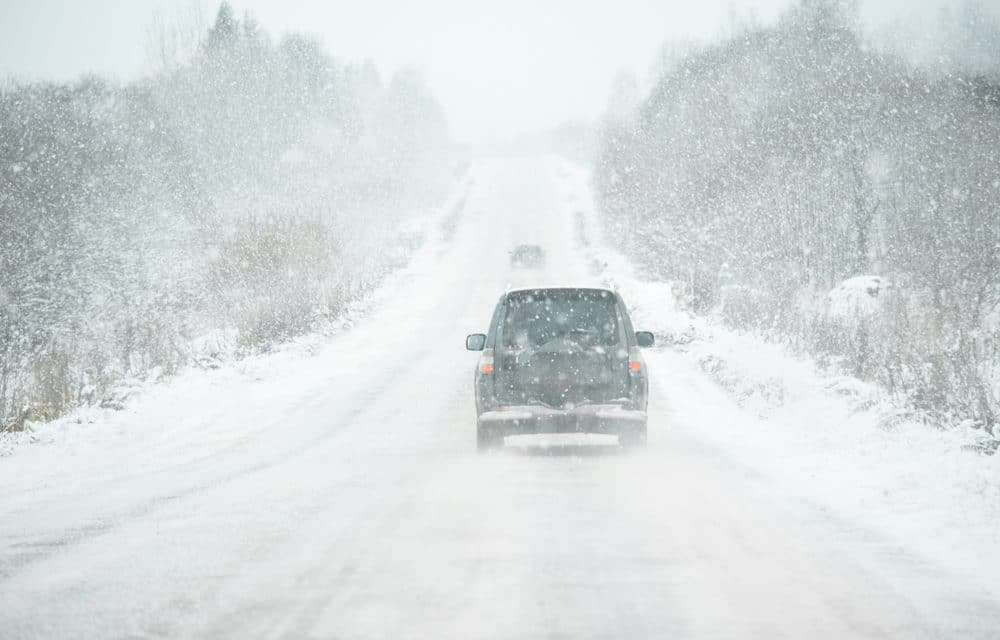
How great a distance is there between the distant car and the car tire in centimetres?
3581

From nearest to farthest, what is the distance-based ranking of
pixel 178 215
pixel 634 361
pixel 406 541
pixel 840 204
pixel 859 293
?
pixel 406 541, pixel 634 361, pixel 859 293, pixel 840 204, pixel 178 215

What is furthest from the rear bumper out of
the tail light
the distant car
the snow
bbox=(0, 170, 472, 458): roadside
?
the distant car

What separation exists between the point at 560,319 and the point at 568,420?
45.7 inches

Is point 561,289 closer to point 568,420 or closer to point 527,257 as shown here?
point 568,420

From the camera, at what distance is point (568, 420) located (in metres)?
9.80

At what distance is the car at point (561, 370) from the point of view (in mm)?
9875

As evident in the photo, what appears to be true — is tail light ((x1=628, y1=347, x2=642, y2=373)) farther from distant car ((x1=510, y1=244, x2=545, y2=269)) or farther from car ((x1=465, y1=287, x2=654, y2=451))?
distant car ((x1=510, y1=244, x2=545, y2=269))

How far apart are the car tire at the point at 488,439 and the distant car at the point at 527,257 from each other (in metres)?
35.8

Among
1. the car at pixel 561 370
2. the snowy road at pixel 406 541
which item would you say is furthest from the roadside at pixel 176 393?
the car at pixel 561 370

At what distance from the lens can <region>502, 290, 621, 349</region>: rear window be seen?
10086 mm

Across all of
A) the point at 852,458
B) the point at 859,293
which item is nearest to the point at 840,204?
the point at 859,293

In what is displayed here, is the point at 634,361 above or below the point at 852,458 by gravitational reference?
above

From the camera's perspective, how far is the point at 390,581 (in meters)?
5.21

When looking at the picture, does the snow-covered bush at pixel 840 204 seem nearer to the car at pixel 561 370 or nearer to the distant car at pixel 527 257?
the car at pixel 561 370
